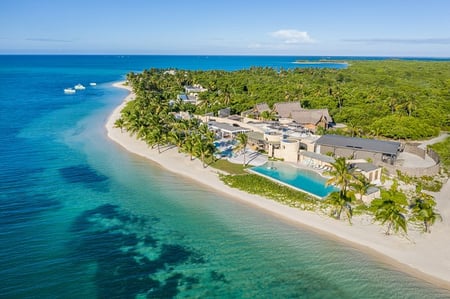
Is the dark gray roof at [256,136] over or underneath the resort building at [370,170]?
over

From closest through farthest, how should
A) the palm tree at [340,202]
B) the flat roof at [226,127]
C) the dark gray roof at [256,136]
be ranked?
the palm tree at [340,202]
the dark gray roof at [256,136]
the flat roof at [226,127]

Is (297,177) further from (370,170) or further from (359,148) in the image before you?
(359,148)

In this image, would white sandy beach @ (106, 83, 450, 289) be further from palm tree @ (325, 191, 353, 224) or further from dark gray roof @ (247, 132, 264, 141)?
dark gray roof @ (247, 132, 264, 141)

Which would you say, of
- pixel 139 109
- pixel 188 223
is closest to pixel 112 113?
pixel 139 109

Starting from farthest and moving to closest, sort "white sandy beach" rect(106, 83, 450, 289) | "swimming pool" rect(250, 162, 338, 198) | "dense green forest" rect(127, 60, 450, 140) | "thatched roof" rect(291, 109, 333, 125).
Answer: "thatched roof" rect(291, 109, 333, 125) → "dense green forest" rect(127, 60, 450, 140) → "swimming pool" rect(250, 162, 338, 198) → "white sandy beach" rect(106, 83, 450, 289)

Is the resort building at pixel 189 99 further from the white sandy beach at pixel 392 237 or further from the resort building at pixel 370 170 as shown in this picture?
the resort building at pixel 370 170

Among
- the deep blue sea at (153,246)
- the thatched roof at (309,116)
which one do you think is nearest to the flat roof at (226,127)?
the thatched roof at (309,116)

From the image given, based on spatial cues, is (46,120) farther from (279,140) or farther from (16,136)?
(279,140)

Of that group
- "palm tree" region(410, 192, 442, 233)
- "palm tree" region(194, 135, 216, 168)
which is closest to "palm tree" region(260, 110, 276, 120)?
"palm tree" region(194, 135, 216, 168)
